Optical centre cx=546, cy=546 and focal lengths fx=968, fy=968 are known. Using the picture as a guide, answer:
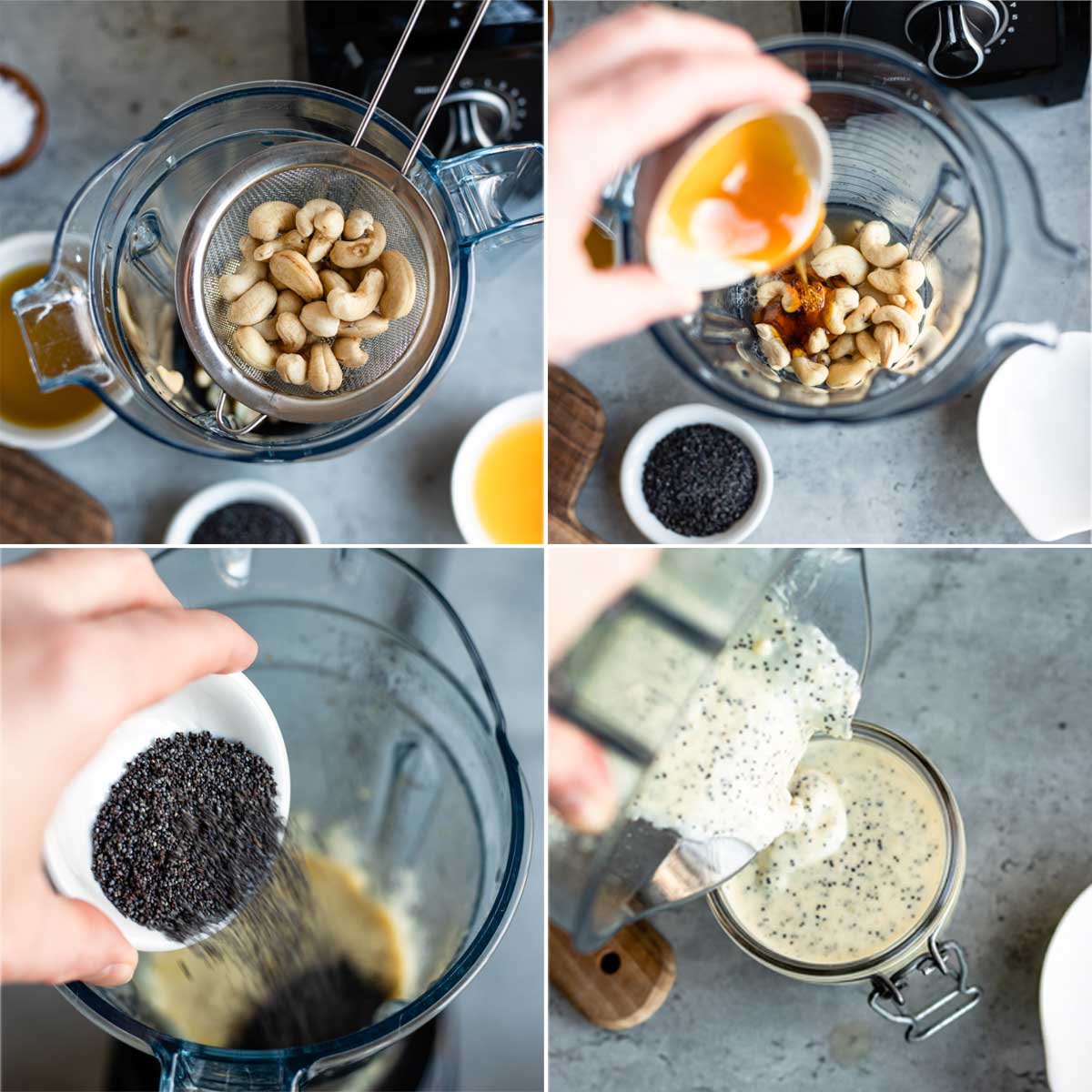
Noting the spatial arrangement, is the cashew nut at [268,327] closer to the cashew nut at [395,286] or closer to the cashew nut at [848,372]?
the cashew nut at [395,286]

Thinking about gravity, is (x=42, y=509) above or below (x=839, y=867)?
above

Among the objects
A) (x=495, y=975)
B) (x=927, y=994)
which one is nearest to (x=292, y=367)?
(x=495, y=975)

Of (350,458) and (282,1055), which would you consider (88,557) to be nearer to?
(350,458)

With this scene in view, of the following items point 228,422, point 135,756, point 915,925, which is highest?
point 228,422

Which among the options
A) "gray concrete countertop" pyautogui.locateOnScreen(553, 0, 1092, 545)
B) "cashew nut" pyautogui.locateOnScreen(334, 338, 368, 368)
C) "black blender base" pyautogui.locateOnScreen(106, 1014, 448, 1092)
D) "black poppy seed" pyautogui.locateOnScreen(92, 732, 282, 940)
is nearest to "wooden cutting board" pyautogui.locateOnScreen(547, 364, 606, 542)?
"gray concrete countertop" pyautogui.locateOnScreen(553, 0, 1092, 545)

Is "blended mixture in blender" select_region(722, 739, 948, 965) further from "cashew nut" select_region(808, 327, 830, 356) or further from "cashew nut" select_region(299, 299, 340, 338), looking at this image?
"cashew nut" select_region(299, 299, 340, 338)

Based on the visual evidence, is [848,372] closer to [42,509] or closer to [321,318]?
[321,318]
